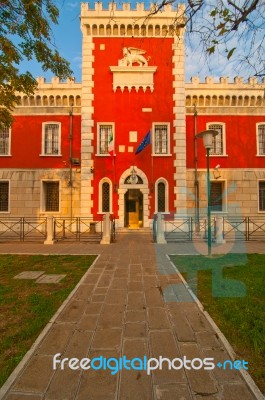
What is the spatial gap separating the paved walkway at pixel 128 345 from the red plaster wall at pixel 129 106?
13065 millimetres

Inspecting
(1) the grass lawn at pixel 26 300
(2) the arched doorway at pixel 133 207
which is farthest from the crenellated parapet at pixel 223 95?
(1) the grass lawn at pixel 26 300

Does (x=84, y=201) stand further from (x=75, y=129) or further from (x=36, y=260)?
(x=36, y=260)

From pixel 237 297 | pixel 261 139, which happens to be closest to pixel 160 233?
pixel 237 297

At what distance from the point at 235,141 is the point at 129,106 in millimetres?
8272

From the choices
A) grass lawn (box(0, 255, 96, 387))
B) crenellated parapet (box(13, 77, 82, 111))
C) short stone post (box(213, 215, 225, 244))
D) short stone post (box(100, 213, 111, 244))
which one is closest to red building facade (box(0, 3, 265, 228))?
crenellated parapet (box(13, 77, 82, 111))

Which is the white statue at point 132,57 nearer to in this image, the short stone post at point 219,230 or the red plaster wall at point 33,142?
the red plaster wall at point 33,142

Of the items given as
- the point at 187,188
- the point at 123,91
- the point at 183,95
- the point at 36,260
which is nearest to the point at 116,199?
the point at 187,188

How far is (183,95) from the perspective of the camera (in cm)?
1847

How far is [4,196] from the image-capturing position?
19141 millimetres

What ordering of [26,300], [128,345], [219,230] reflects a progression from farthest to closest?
[219,230]
[26,300]
[128,345]

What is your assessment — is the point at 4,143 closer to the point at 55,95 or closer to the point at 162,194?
the point at 55,95

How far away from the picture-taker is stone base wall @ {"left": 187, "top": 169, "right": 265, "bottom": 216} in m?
18.9

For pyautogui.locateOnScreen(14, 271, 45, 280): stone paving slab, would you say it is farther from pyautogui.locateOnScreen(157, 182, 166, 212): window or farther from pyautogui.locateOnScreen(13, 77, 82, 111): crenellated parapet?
pyautogui.locateOnScreen(13, 77, 82, 111): crenellated parapet

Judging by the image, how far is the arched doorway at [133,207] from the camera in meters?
18.9
